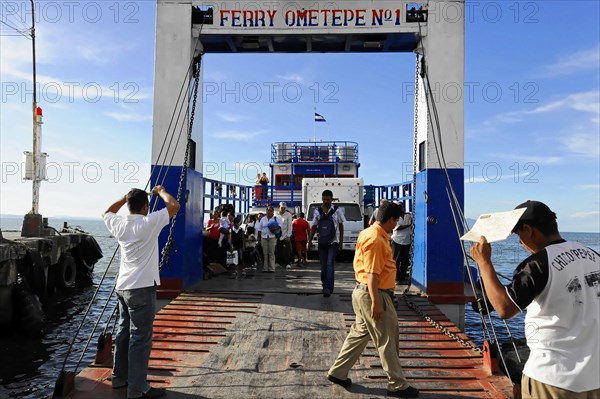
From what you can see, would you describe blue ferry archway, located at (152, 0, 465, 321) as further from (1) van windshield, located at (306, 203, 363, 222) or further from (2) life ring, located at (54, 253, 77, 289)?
(2) life ring, located at (54, 253, 77, 289)

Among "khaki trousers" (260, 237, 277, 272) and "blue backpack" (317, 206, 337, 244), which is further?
"khaki trousers" (260, 237, 277, 272)

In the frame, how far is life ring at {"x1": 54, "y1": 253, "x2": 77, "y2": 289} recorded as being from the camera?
16.9 meters

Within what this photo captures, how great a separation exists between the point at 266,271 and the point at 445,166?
5.34 meters

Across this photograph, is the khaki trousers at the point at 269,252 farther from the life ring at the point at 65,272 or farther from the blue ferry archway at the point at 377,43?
the life ring at the point at 65,272

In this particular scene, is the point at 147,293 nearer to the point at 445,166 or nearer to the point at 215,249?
the point at 445,166

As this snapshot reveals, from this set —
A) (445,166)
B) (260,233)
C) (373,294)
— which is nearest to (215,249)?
(260,233)

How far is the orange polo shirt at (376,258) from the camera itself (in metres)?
4.23

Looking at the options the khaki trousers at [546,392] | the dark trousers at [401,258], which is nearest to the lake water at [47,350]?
the dark trousers at [401,258]

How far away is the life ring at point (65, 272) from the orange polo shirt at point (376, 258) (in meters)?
15.7

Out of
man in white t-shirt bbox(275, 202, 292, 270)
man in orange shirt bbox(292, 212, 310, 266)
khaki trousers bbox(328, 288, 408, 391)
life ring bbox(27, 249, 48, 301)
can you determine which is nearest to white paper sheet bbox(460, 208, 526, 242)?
khaki trousers bbox(328, 288, 408, 391)

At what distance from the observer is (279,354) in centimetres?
527

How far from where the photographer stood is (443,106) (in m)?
8.09

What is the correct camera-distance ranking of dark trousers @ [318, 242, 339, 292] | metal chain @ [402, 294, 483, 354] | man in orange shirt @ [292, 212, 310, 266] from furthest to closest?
man in orange shirt @ [292, 212, 310, 266], dark trousers @ [318, 242, 339, 292], metal chain @ [402, 294, 483, 354]

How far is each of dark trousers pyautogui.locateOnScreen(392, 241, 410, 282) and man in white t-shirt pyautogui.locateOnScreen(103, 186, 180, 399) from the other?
622 cm
